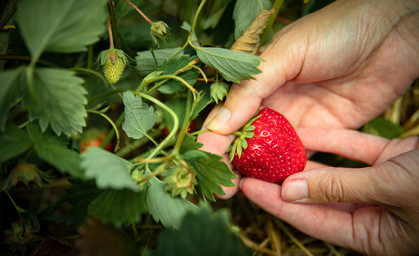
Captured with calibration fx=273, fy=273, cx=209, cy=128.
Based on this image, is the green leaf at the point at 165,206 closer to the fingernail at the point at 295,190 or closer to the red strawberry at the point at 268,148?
the red strawberry at the point at 268,148

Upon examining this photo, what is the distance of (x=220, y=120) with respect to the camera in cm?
71

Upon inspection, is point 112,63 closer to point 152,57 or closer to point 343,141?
point 152,57

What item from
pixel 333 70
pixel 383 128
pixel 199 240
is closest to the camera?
pixel 199 240

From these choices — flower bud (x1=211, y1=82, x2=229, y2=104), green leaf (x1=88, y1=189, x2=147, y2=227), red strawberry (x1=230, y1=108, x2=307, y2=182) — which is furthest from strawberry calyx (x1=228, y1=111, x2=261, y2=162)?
green leaf (x1=88, y1=189, x2=147, y2=227)

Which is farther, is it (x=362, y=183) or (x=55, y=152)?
(x=362, y=183)

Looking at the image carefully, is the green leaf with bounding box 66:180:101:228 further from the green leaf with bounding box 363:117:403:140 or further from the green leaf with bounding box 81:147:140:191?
the green leaf with bounding box 363:117:403:140

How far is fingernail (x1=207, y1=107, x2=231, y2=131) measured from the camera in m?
0.71

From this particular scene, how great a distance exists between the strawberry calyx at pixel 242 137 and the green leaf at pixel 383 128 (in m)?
0.69

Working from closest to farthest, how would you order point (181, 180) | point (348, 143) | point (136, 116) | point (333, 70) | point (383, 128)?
point (181, 180), point (136, 116), point (333, 70), point (348, 143), point (383, 128)

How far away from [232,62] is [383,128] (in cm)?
92

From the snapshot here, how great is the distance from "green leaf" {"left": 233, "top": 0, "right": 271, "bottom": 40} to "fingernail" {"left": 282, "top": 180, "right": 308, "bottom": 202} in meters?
0.44

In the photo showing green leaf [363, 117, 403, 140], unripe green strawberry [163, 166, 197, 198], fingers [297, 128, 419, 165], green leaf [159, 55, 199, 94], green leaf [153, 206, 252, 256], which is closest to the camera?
green leaf [153, 206, 252, 256]

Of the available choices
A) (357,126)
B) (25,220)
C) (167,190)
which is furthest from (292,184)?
(25,220)

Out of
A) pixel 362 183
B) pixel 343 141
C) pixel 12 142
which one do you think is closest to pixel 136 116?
pixel 12 142
